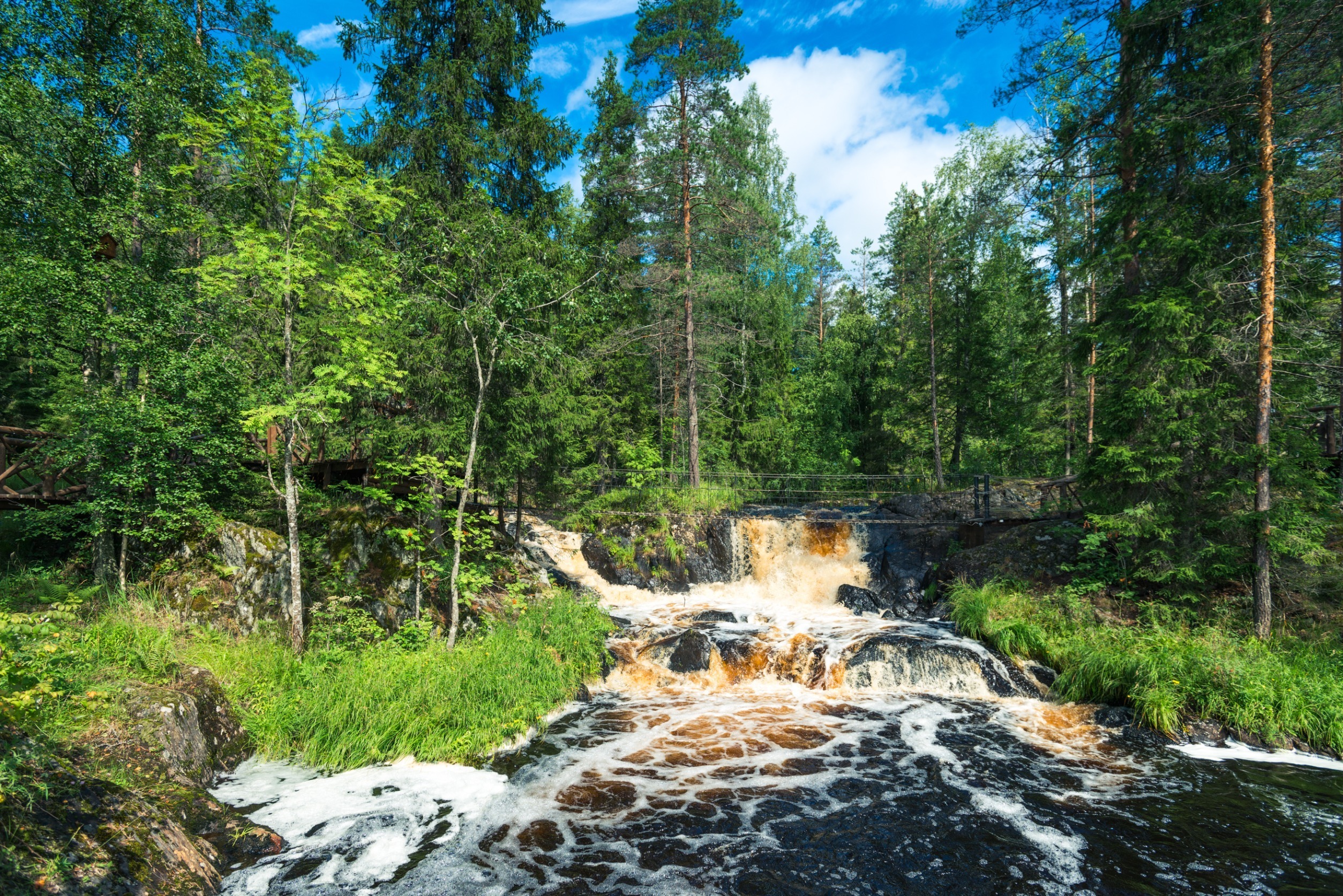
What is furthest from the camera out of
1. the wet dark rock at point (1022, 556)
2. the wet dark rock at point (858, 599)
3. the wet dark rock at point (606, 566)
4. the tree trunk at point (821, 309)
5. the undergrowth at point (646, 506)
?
the tree trunk at point (821, 309)

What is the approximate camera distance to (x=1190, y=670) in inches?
326

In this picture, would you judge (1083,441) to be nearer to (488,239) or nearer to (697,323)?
(697,323)

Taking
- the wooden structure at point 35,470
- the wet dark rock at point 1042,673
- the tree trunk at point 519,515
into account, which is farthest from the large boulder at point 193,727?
the wet dark rock at point 1042,673

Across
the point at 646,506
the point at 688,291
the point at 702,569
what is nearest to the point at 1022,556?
the point at 702,569

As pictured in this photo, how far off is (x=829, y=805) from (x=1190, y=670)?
20.0ft

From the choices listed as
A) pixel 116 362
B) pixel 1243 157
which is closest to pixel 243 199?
pixel 116 362

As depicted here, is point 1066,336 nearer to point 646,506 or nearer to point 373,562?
point 646,506

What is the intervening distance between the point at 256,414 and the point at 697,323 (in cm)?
1457

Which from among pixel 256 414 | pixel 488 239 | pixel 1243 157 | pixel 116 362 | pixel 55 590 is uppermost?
pixel 1243 157

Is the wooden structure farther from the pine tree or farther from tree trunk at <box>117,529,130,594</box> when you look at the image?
the pine tree

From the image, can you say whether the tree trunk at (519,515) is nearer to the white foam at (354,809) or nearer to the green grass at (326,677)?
the green grass at (326,677)

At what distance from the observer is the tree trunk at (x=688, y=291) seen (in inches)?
706

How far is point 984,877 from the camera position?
17.0 feet

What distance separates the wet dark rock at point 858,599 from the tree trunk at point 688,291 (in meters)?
5.60
